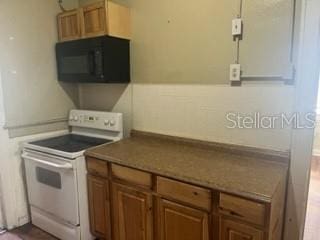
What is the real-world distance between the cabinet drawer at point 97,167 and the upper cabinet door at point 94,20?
1.09m

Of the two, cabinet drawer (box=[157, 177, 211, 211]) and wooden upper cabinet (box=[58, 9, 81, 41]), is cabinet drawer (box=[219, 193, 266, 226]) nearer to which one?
cabinet drawer (box=[157, 177, 211, 211])

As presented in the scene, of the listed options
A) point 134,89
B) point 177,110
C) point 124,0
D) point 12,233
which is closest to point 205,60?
point 177,110

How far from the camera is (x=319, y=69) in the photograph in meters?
1.54

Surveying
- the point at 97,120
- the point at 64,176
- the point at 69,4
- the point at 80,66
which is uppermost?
the point at 69,4

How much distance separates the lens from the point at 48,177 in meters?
2.16

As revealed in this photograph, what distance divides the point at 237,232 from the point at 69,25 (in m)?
2.26

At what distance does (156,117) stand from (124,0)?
1.15 meters

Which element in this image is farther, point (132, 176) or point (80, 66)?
point (80, 66)

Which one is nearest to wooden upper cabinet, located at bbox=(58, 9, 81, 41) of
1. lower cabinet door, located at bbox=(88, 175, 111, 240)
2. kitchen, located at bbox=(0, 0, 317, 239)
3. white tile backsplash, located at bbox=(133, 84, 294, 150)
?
kitchen, located at bbox=(0, 0, 317, 239)

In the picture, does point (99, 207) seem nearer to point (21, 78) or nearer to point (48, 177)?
point (48, 177)

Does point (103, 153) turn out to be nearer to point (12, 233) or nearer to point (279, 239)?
point (12, 233)

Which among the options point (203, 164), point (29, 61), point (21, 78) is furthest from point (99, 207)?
point (29, 61)

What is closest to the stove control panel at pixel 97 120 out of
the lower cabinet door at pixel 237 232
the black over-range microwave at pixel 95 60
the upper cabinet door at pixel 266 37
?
the black over-range microwave at pixel 95 60

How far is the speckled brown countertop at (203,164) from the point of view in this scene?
1.38 m
